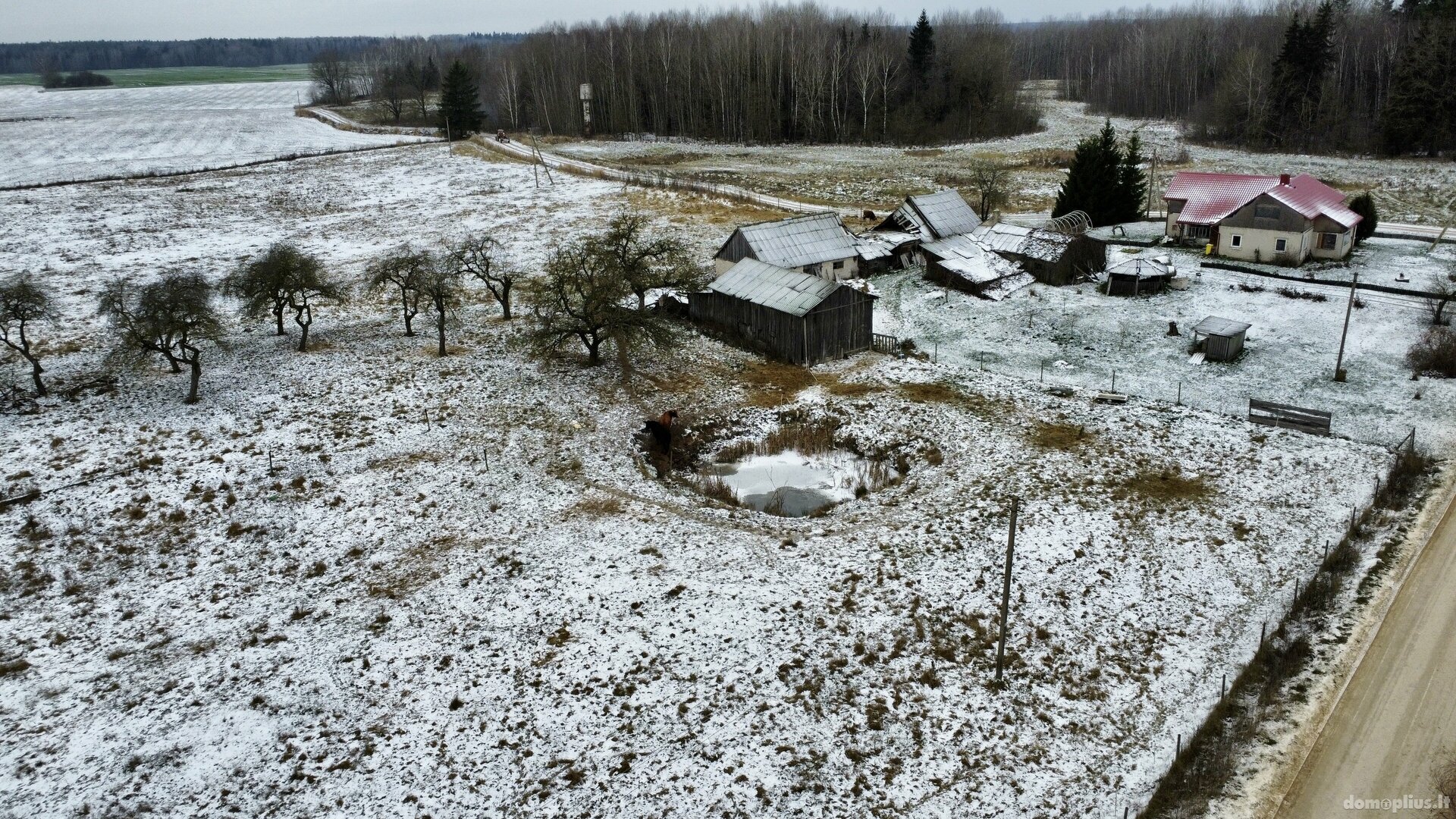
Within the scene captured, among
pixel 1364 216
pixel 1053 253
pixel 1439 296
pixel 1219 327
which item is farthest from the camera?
pixel 1364 216

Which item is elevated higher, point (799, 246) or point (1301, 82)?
point (1301, 82)

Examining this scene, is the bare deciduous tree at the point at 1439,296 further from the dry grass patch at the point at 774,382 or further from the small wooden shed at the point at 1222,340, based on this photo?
the dry grass patch at the point at 774,382

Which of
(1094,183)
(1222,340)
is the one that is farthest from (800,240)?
(1094,183)

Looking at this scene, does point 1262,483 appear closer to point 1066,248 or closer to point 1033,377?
point 1033,377

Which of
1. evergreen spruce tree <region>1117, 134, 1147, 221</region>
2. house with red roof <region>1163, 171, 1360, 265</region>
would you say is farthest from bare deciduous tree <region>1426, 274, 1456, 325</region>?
evergreen spruce tree <region>1117, 134, 1147, 221</region>

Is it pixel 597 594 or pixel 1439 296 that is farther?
pixel 1439 296

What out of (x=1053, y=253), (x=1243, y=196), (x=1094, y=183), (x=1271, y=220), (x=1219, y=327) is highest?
(x=1094, y=183)

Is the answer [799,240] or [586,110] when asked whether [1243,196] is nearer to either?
[799,240]
